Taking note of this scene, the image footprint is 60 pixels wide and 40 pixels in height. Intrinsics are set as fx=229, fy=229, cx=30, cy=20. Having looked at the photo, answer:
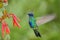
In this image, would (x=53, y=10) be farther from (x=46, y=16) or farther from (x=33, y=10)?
(x=33, y=10)

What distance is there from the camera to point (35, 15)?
3.99 ft

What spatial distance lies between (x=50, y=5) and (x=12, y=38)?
0.37 meters

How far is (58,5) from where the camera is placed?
1.38 m

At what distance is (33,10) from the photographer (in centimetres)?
122

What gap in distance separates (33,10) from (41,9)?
4.8 inches

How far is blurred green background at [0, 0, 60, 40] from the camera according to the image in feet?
3.82

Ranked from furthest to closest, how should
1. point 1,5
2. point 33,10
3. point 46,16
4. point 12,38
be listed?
point 46,16 < point 33,10 < point 12,38 < point 1,5

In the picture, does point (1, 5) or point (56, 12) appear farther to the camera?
point (56, 12)

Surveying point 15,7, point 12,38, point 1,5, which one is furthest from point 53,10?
point 1,5

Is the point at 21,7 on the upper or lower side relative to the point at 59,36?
upper

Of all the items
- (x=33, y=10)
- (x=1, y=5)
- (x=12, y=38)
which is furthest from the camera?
(x=33, y=10)

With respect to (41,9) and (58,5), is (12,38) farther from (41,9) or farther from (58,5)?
(58,5)

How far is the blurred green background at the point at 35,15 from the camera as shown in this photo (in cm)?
116

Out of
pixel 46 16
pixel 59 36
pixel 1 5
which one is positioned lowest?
pixel 59 36
